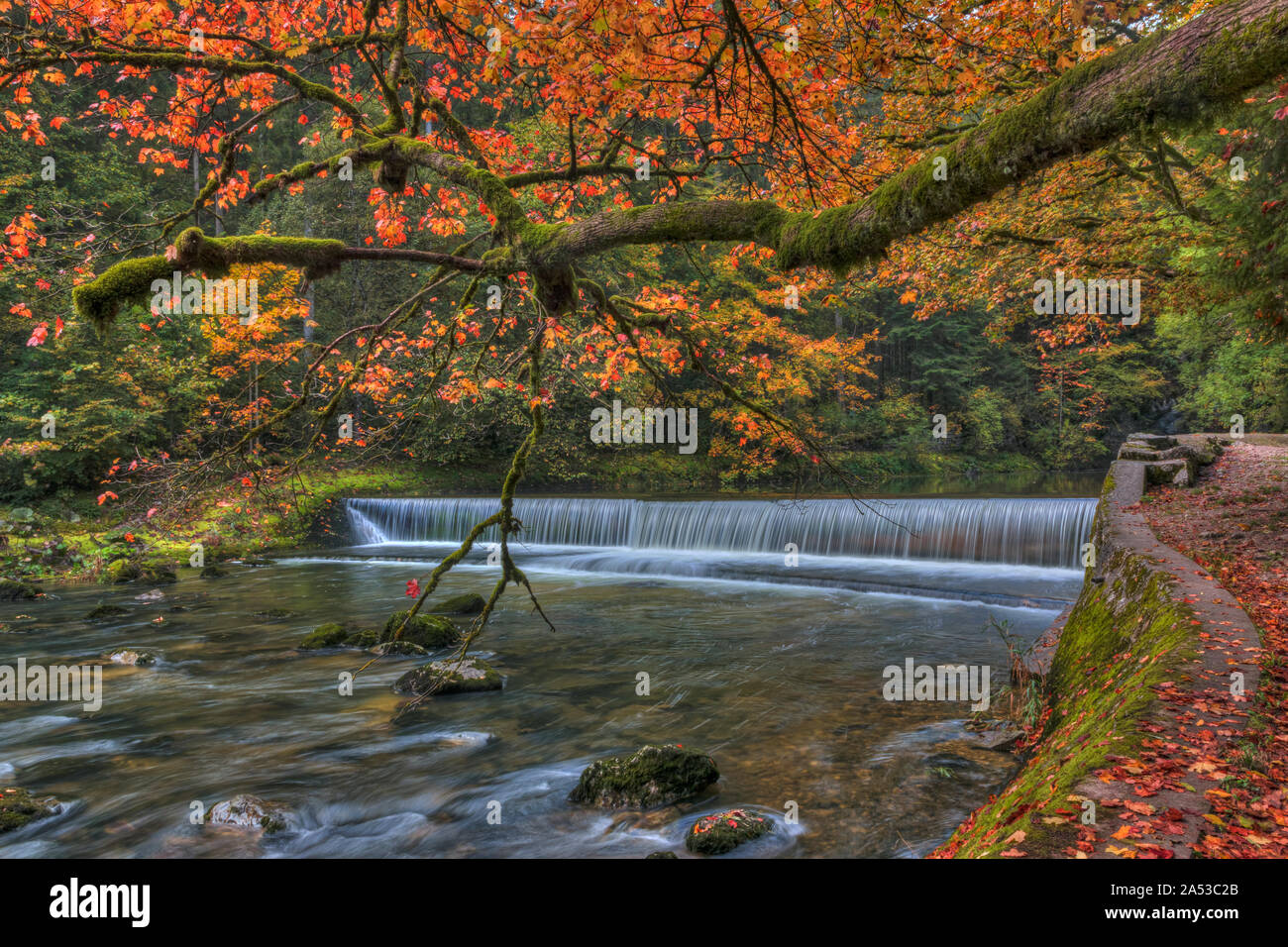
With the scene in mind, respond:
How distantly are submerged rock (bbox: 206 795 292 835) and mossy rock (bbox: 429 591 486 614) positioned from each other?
5.47 metres

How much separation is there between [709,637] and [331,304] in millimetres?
19380

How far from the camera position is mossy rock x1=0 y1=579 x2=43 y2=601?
39.5 ft

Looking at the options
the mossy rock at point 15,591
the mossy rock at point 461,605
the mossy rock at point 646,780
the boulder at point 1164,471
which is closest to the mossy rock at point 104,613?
the mossy rock at point 15,591

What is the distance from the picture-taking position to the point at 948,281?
13695 millimetres

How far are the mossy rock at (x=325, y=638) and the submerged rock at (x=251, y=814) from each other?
4.28 m

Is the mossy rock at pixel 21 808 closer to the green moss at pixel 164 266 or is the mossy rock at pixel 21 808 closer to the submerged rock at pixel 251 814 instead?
the submerged rock at pixel 251 814

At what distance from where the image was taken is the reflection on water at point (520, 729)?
→ 193 inches

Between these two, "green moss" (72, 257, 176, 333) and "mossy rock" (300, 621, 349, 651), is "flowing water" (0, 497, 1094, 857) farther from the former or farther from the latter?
"green moss" (72, 257, 176, 333)

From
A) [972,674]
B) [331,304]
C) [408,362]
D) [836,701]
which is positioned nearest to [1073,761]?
[836,701]

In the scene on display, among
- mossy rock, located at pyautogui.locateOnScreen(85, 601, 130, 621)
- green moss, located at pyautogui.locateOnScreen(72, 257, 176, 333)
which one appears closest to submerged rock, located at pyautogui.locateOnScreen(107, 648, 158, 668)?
mossy rock, located at pyautogui.locateOnScreen(85, 601, 130, 621)

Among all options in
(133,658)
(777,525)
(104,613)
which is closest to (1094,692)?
(133,658)
